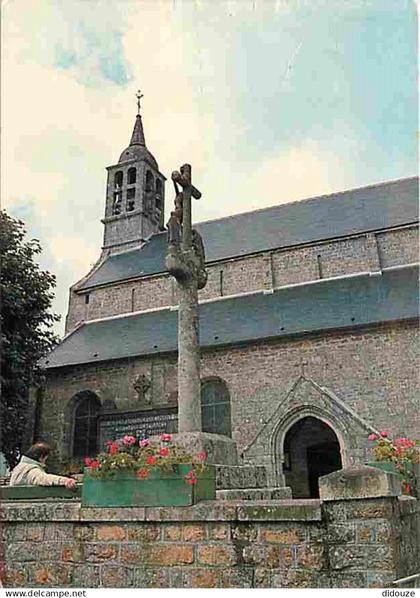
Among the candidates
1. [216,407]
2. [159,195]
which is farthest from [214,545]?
[159,195]

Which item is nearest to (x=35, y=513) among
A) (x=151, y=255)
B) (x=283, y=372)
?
(x=283, y=372)

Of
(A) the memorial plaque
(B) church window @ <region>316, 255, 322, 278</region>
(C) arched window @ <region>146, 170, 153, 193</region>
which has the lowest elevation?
(A) the memorial plaque

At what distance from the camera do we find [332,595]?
3.51m

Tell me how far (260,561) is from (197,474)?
2.54ft

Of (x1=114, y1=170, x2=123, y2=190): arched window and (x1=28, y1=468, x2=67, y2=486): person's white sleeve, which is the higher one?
(x1=114, y1=170, x2=123, y2=190): arched window

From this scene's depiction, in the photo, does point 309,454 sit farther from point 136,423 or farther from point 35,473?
point 35,473

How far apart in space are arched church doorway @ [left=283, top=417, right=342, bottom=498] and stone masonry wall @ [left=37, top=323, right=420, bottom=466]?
134 centimetres

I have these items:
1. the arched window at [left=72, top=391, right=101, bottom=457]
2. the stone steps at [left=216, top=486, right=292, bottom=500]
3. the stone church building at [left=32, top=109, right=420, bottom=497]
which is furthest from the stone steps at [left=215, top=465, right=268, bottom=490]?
the arched window at [left=72, top=391, right=101, bottom=457]

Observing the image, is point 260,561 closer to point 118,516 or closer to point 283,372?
point 118,516

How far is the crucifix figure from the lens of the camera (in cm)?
679

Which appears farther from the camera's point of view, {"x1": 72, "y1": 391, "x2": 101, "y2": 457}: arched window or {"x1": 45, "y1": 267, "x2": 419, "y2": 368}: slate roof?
{"x1": 72, "y1": 391, "x2": 101, "y2": 457}: arched window

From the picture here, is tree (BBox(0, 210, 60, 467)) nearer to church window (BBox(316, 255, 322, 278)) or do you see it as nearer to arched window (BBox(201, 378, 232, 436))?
arched window (BBox(201, 378, 232, 436))

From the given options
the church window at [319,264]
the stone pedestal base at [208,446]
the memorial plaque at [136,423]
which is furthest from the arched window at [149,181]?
the stone pedestal base at [208,446]

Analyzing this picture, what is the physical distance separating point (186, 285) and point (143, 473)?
346 cm
